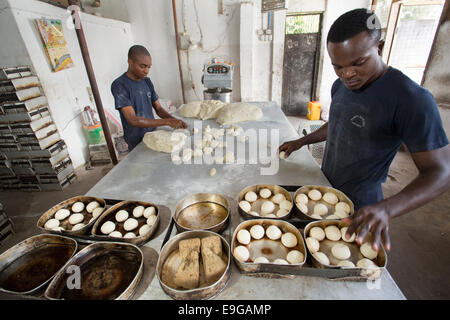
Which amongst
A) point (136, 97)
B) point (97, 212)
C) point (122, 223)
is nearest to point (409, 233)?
point (122, 223)

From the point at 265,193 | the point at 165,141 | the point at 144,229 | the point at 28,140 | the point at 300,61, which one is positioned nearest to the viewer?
the point at 144,229

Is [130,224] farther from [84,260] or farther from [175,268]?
[175,268]

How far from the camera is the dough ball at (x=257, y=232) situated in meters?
1.17

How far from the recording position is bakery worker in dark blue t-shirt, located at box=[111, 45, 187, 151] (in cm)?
242

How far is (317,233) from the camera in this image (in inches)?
45.6

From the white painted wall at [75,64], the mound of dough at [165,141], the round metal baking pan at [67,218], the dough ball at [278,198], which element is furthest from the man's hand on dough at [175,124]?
the white painted wall at [75,64]

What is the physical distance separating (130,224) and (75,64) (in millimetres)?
4090

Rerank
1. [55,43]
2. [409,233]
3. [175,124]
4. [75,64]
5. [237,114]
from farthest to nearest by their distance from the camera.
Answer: [75,64]
[55,43]
[237,114]
[175,124]
[409,233]

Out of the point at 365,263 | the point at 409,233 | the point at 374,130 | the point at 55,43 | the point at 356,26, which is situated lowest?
the point at 409,233

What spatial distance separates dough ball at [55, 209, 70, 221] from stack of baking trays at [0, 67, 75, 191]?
2.52 meters

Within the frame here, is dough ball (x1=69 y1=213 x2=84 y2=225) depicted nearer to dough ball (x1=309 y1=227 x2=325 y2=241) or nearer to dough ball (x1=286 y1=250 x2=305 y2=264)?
dough ball (x1=286 y1=250 x2=305 y2=264)

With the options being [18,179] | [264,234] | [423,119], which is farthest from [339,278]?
[18,179]

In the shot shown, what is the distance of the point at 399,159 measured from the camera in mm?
4098

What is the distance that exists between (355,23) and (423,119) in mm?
561
